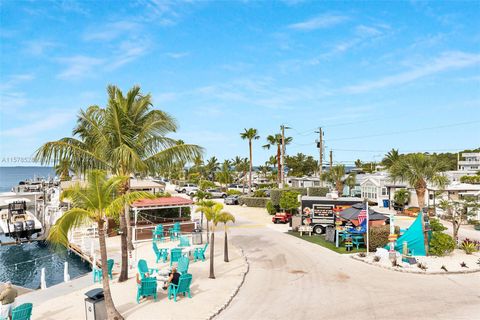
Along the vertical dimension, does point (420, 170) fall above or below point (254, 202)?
above

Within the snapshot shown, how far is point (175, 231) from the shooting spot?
2603 centimetres

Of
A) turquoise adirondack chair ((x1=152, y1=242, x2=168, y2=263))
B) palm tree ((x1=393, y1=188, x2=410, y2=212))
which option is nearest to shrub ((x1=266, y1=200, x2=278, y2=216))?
palm tree ((x1=393, y1=188, x2=410, y2=212))

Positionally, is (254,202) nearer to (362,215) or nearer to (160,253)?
(362,215)

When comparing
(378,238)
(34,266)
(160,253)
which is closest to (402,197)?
(378,238)

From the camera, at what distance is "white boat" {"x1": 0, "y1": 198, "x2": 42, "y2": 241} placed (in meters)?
31.7

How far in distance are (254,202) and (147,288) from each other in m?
35.2

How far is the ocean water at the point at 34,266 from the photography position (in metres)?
20.9

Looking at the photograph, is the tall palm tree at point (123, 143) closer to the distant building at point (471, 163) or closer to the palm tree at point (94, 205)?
the palm tree at point (94, 205)

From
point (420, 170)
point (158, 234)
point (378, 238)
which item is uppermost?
point (420, 170)

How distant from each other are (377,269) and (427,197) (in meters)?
29.0

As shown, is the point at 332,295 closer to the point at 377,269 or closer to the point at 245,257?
the point at 377,269

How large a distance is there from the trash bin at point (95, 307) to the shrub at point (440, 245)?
17248 millimetres

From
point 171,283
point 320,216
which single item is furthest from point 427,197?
point 171,283

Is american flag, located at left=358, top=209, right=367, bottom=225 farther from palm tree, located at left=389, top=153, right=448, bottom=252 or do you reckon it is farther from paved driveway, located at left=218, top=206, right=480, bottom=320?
paved driveway, located at left=218, top=206, right=480, bottom=320
